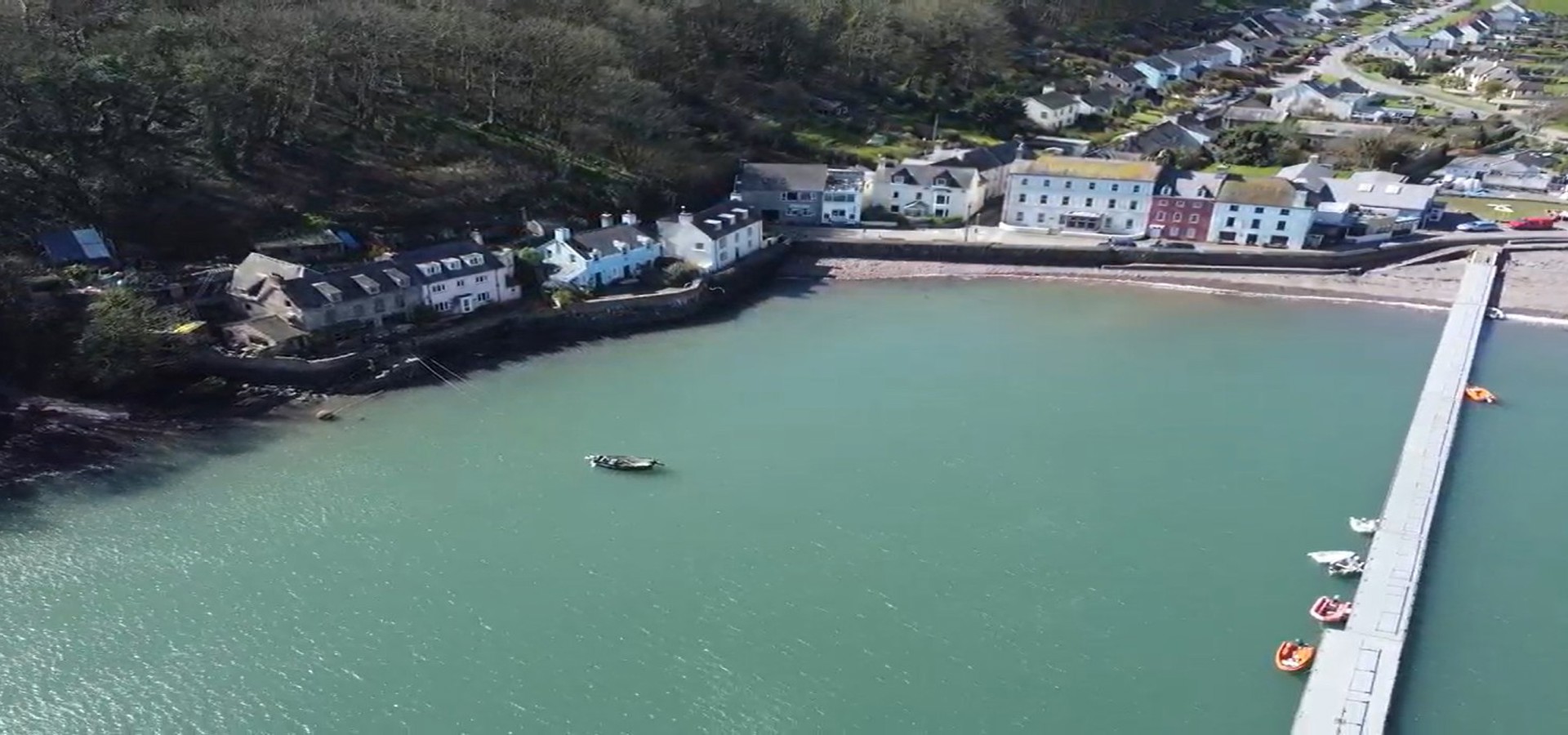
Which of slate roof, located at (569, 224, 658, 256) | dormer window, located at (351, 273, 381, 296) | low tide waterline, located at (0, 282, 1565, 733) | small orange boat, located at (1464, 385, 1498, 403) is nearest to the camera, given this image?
low tide waterline, located at (0, 282, 1565, 733)

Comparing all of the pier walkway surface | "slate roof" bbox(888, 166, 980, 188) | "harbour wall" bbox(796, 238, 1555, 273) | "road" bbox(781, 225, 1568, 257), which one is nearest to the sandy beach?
"harbour wall" bbox(796, 238, 1555, 273)

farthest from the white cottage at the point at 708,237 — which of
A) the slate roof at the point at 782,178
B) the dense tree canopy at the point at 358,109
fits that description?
the slate roof at the point at 782,178

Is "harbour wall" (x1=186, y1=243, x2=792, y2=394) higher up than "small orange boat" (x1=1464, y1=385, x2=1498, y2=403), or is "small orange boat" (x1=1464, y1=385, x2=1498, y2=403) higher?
"small orange boat" (x1=1464, y1=385, x2=1498, y2=403)

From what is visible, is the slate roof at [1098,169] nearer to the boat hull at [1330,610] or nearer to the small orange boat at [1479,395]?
the small orange boat at [1479,395]

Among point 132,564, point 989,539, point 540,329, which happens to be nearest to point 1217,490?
point 989,539

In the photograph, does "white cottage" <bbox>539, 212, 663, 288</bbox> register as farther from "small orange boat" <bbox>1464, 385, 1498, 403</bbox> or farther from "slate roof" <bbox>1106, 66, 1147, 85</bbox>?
"slate roof" <bbox>1106, 66, 1147, 85</bbox>

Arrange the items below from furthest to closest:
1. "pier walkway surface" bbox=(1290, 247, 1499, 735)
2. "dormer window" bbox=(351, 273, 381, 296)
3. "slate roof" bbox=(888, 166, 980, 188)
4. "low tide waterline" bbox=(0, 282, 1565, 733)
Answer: "slate roof" bbox=(888, 166, 980, 188) → "dormer window" bbox=(351, 273, 381, 296) → "low tide waterline" bbox=(0, 282, 1565, 733) → "pier walkway surface" bbox=(1290, 247, 1499, 735)
